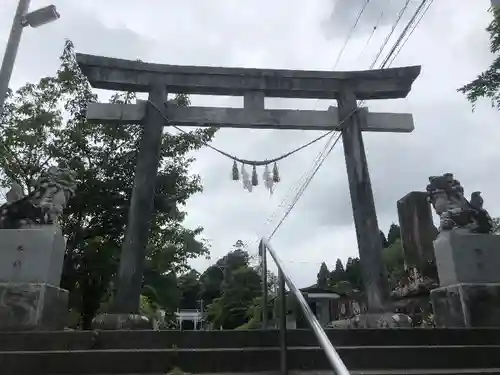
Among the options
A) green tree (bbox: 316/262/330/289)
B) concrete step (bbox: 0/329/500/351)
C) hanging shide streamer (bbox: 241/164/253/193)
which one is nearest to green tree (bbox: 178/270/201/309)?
green tree (bbox: 316/262/330/289)

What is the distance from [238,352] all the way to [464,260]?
3327mm

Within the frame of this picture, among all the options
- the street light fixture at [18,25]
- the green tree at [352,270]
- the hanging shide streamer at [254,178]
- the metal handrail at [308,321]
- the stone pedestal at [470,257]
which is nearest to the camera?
the metal handrail at [308,321]

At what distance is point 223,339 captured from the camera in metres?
4.12

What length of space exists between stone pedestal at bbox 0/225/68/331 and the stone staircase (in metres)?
0.95

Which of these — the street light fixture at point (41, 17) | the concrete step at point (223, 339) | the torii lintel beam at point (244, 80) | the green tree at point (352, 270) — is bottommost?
the concrete step at point (223, 339)

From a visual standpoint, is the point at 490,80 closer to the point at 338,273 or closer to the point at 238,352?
the point at 238,352

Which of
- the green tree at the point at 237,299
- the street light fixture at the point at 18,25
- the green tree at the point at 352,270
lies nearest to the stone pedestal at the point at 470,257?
the street light fixture at the point at 18,25

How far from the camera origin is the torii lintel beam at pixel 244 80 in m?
7.34

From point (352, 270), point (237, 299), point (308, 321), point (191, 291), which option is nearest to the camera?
point (308, 321)

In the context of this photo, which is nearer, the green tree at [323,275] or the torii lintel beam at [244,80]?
the torii lintel beam at [244,80]

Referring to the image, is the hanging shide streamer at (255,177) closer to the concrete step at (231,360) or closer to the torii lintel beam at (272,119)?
the torii lintel beam at (272,119)

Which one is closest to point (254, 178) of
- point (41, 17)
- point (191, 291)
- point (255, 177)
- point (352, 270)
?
point (255, 177)

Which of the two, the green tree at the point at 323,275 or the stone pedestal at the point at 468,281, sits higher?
the green tree at the point at 323,275

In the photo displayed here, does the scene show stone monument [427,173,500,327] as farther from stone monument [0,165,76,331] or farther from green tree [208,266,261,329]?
green tree [208,266,261,329]
